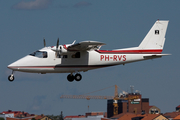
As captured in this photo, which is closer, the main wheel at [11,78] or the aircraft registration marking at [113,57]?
the main wheel at [11,78]

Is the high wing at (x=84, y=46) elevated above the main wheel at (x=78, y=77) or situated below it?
above

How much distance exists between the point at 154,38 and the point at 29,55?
14.2 meters

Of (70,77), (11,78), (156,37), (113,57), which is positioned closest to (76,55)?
(70,77)

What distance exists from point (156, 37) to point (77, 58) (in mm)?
9551

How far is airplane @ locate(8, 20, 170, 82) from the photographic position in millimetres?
Result: 44916

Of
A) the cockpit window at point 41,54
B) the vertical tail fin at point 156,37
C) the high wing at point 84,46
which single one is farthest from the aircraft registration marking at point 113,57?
the cockpit window at point 41,54

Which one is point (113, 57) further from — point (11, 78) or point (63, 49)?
point (11, 78)

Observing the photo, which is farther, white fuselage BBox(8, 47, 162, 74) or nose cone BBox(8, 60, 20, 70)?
white fuselage BBox(8, 47, 162, 74)

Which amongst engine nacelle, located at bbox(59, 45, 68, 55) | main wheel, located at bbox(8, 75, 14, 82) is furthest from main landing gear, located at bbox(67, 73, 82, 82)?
main wheel, located at bbox(8, 75, 14, 82)

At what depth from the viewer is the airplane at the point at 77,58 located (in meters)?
44.9

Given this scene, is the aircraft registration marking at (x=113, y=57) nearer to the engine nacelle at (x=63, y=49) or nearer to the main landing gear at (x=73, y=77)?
the main landing gear at (x=73, y=77)

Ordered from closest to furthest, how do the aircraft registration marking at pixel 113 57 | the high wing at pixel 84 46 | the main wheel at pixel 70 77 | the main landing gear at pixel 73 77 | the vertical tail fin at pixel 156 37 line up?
1. the high wing at pixel 84 46
2. the aircraft registration marking at pixel 113 57
3. the main landing gear at pixel 73 77
4. the main wheel at pixel 70 77
5. the vertical tail fin at pixel 156 37

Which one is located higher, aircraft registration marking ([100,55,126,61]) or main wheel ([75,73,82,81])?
aircraft registration marking ([100,55,126,61])

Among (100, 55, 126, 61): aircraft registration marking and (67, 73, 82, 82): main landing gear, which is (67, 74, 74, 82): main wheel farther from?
(100, 55, 126, 61): aircraft registration marking
